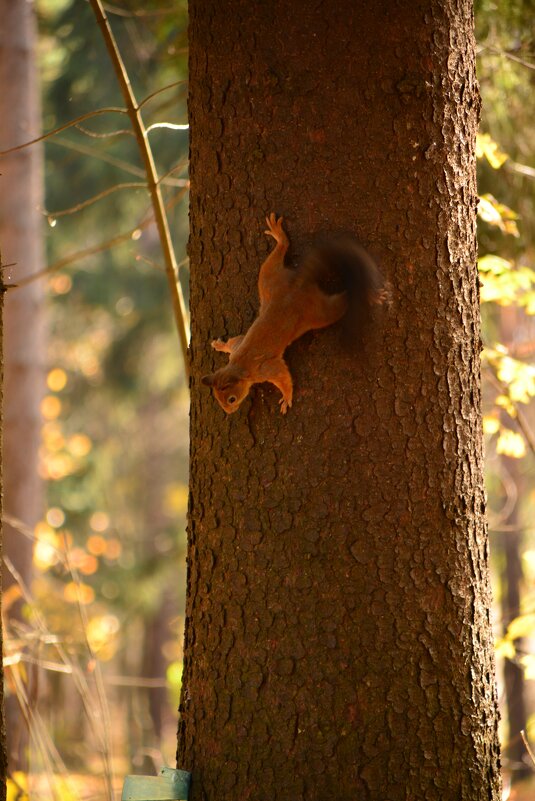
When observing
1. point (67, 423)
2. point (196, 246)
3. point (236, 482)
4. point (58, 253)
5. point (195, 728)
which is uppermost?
point (58, 253)

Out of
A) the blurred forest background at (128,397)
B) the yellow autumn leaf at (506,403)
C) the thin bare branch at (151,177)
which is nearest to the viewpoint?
the thin bare branch at (151,177)

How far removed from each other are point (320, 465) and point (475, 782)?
2.24 ft

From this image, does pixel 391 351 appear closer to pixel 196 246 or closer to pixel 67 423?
pixel 196 246

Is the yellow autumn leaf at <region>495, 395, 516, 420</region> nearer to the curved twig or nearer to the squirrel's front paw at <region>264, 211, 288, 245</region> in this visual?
the curved twig

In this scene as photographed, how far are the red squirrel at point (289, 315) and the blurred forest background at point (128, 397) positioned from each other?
101 centimetres

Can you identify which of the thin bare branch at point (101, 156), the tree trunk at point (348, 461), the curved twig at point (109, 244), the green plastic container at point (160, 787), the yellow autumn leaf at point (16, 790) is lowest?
the yellow autumn leaf at point (16, 790)

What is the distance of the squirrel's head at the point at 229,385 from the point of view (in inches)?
60.3

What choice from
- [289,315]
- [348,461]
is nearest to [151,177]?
[289,315]

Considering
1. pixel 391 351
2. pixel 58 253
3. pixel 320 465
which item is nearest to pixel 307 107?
pixel 391 351

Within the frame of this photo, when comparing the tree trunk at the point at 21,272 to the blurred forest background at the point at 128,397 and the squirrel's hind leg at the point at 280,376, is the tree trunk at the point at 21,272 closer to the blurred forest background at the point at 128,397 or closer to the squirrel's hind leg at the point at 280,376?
the blurred forest background at the point at 128,397

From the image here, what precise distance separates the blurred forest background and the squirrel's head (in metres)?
1.04

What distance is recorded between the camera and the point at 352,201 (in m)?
1.56

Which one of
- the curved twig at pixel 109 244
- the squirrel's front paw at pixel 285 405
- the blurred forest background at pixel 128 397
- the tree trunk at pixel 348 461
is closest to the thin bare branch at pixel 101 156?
the blurred forest background at pixel 128 397

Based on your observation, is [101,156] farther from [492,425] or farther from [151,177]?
[492,425]
